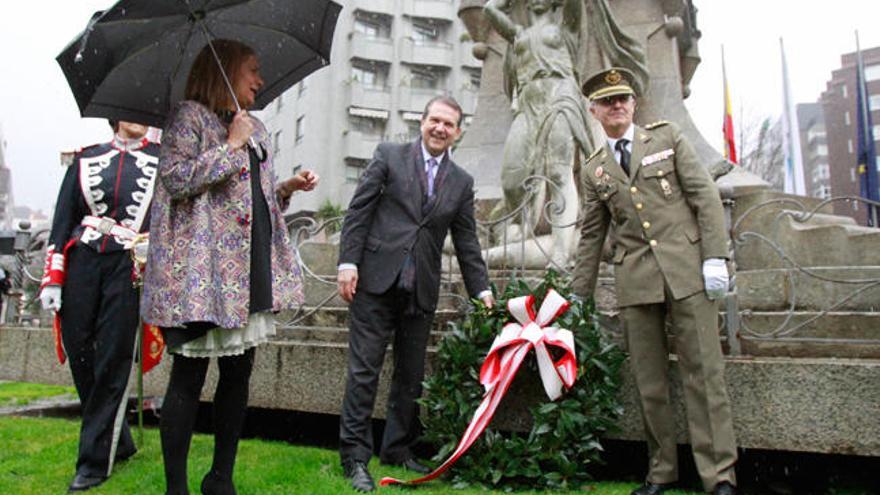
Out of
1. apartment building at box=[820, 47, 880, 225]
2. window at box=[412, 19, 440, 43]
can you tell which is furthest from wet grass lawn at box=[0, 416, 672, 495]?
apartment building at box=[820, 47, 880, 225]

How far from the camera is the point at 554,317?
12.6 ft

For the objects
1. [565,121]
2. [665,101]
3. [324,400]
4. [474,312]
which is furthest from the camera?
[665,101]

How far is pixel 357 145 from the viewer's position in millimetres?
42438

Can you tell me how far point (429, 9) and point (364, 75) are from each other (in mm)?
5990

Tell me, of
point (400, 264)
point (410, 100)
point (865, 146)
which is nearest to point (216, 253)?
point (400, 264)

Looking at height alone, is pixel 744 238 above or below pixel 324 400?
above

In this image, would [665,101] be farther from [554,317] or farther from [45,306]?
[45,306]

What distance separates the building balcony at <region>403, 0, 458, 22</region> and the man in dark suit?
42320mm

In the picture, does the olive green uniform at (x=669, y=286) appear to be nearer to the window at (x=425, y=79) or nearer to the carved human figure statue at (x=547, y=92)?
the carved human figure statue at (x=547, y=92)

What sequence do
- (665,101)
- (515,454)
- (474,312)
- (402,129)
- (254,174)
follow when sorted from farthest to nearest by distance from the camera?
(402,129)
(665,101)
(474,312)
(515,454)
(254,174)

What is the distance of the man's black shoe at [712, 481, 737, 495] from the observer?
3.37m

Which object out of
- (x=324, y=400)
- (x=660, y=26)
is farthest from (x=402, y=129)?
(x=324, y=400)

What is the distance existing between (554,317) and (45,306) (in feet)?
9.02

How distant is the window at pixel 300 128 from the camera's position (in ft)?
144
